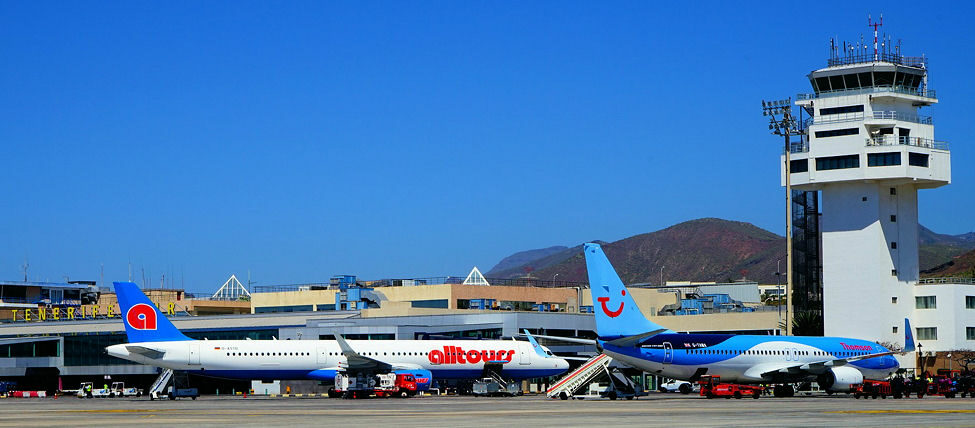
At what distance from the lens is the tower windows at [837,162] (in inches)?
3556

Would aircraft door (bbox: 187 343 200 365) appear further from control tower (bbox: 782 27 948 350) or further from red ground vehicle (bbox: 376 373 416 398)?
control tower (bbox: 782 27 948 350)

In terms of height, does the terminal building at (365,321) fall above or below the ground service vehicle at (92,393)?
above

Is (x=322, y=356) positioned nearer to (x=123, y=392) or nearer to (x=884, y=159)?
(x=123, y=392)

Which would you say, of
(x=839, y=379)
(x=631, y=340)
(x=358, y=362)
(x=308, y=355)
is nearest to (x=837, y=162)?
(x=839, y=379)

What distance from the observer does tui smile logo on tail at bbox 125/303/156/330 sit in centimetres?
6644

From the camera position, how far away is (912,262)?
9419 centimetres

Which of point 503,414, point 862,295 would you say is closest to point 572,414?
point 503,414

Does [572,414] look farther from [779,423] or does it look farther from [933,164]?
[933,164]

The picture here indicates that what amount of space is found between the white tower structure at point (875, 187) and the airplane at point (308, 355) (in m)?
29.9

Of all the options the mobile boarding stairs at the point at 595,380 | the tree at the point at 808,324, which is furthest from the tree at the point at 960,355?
the mobile boarding stairs at the point at 595,380

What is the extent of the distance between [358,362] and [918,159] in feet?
157

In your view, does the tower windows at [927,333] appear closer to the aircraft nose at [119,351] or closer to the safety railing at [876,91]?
the safety railing at [876,91]

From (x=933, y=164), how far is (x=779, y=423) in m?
62.6

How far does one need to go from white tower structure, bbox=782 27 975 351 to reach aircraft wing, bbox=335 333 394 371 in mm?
40254
